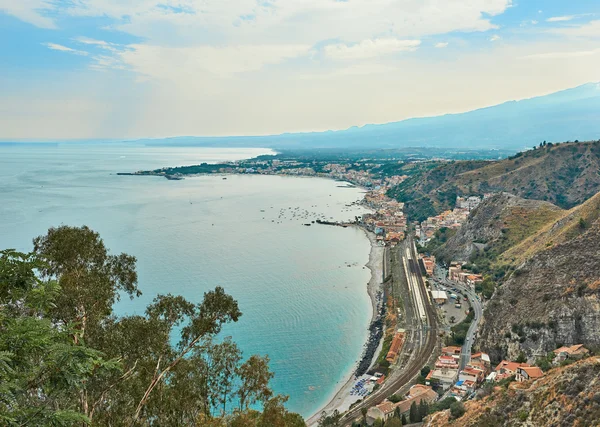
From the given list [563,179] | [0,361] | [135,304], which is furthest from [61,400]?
[563,179]

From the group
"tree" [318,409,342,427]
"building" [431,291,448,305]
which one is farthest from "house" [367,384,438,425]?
"building" [431,291,448,305]

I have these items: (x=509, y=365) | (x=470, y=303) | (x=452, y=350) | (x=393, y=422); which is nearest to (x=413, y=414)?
(x=393, y=422)

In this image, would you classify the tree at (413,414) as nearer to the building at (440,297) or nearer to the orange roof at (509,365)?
the orange roof at (509,365)

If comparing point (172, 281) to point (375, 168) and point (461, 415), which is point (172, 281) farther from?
point (375, 168)

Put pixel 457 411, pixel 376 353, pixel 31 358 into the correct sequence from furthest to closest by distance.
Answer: pixel 376 353
pixel 457 411
pixel 31 358

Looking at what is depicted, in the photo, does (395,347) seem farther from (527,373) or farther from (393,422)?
(393,422)

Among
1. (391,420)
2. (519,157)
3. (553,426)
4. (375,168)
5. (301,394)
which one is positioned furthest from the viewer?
(375,168)

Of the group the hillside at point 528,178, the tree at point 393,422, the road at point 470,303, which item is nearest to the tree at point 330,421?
the tree at point 393,422
